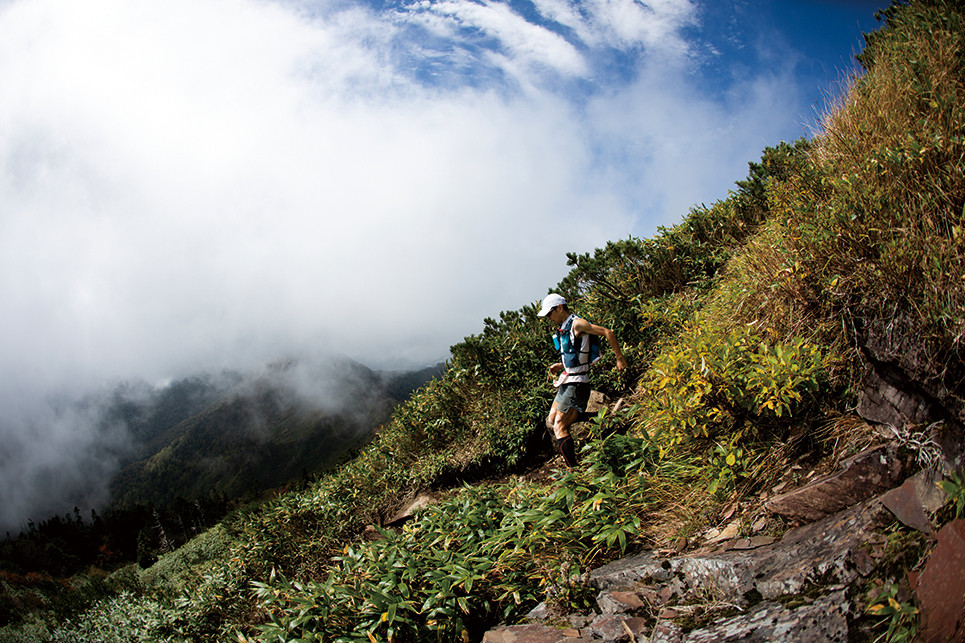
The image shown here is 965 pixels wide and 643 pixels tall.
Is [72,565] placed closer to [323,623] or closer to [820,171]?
[323,623]

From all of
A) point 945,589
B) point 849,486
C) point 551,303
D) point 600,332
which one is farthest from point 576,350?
point 945,589

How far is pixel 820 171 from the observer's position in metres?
5.29

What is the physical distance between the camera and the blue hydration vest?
561 cm

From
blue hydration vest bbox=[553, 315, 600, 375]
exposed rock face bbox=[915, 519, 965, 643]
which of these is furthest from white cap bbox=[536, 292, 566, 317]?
exposed rock face bbox=[915, 519, 965, 643]

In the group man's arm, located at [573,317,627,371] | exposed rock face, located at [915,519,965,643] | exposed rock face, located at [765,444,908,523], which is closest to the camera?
exposed rock face, located at [915,519,965,643]

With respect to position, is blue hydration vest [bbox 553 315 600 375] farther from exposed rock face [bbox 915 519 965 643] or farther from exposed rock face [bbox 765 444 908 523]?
exposed rock face [bbox 915 519 965 643]

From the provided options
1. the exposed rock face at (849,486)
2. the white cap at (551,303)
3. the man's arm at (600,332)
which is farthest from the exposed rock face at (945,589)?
the white cap at (551,303)

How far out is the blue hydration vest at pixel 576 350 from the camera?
5.61 m

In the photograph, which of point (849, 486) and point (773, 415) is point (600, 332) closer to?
point (773, 415)

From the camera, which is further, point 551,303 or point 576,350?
point 551,303

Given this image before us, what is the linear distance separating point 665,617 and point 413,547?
2.73 m

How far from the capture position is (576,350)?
562 cm

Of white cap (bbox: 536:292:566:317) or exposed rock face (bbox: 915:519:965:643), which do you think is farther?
white cap (bbox: 536:292:566:317)

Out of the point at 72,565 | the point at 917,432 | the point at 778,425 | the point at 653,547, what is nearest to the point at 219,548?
the point at 653,547
